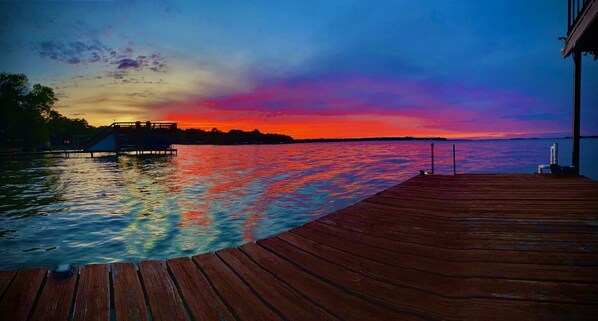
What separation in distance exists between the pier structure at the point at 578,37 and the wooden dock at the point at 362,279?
421 cm

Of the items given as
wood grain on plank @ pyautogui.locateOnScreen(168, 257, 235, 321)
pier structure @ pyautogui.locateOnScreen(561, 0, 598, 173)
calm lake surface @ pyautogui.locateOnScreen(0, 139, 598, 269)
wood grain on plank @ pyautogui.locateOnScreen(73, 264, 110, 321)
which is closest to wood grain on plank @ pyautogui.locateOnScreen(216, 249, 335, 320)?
wood grain on plank @ pyautogui.locateOnScreen(168, 257, 235, 321)

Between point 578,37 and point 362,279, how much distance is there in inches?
336

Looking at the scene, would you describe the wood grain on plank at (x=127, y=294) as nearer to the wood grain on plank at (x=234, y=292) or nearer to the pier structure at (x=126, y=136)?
the wood grain on plank at (x=234, y=292)

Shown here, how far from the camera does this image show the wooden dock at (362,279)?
235cm

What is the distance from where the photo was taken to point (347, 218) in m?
5.30

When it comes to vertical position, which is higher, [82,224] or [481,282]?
[481,282]

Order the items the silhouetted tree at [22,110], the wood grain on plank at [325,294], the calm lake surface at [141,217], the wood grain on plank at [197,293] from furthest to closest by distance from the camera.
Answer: the silhouetted tree at [22,110] < the calm lake surface at [141,217] < the wood grain on plank at [197,293] < the wood grain on plank at [325,294]

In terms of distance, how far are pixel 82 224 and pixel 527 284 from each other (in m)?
13.3

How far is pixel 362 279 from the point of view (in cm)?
287

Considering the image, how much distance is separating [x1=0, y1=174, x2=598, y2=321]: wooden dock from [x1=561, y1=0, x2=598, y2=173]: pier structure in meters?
4.21

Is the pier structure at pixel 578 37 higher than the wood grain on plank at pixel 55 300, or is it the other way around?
the pier structure at pixel 578 37

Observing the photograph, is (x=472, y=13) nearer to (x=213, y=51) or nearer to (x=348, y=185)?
(x=348, y=185)

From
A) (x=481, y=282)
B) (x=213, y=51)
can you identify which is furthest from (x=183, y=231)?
(x=213, y=51)

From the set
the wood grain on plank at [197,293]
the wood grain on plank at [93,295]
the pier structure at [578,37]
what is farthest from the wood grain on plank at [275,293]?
the pier structure at [578,37]
